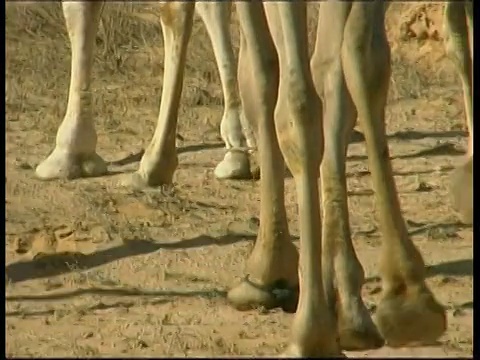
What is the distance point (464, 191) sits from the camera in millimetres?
5500

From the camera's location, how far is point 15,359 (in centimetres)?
393

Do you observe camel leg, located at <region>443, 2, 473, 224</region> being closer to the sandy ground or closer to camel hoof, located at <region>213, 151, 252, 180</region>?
the sandy ground

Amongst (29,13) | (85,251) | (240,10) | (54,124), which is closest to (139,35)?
(29,13)

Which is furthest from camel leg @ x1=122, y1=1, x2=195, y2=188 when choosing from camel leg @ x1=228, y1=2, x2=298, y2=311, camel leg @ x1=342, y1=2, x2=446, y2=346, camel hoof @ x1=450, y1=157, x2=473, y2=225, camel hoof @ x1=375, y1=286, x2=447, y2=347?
camel hoof @ x1=375, y1=286, x2=447, y2=347

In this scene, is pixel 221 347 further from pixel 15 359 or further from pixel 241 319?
pixel 15 359

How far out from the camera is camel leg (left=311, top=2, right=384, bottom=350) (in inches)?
146

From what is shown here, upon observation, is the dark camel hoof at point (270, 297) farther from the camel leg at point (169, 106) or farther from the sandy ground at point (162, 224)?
the camel leg at point (169, 106)

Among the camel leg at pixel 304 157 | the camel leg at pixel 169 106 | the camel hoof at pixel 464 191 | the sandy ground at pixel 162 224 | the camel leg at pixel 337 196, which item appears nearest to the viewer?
the camel leg at pixel 304 157

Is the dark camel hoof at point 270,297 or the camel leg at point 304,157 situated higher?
the camel leg at point 304,157

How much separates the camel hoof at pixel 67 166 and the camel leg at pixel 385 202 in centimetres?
283

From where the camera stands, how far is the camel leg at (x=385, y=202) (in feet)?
12.4

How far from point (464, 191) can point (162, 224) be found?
4.62 ft

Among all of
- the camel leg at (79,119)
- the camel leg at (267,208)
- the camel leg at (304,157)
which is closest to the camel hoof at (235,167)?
the camel leg at (79,119)

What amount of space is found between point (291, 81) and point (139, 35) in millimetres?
7395
